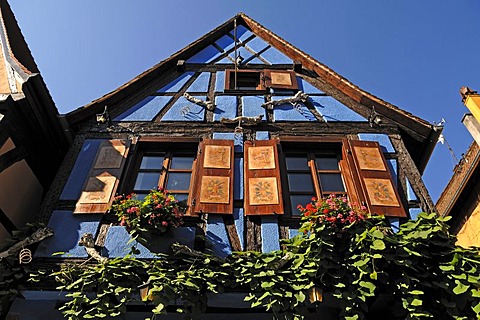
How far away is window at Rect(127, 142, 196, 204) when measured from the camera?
5.50m

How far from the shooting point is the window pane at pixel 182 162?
5.84m

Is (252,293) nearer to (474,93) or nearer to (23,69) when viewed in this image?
(23,69)

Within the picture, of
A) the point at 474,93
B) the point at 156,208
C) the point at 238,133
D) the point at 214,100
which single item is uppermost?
the point at 474,93

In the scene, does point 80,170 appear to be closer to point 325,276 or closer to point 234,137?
point 234,137

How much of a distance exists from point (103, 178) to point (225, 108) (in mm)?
2093

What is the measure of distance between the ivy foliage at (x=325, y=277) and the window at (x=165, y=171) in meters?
1.36

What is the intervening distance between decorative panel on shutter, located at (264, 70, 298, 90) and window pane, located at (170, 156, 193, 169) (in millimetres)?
1935

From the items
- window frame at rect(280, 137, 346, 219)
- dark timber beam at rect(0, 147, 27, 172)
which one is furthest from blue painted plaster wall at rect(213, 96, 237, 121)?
dark timber beam at rect(0, 147, 27, 172)

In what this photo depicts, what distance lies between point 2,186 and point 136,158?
1.56 m

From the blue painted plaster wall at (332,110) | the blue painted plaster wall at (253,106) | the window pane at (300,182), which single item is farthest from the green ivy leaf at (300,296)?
the blue painted plaster wall at (332,110)

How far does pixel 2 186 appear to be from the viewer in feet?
16.7

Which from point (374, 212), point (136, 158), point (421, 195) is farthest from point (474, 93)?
point (136, 158)

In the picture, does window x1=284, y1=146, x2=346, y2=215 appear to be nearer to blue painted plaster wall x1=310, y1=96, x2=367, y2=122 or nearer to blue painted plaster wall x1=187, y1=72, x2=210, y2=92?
blue painted plaster wall x1=310, y1=96, x2=367, y2=122

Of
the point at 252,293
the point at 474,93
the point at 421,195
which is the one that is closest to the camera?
the point at 252,293
